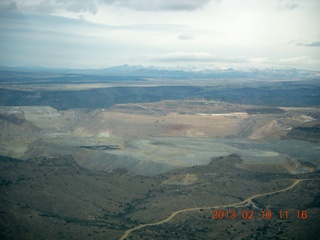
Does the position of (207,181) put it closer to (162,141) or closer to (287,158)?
(287,158)

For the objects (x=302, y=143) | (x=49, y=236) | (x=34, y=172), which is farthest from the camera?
(x=302, y=143)

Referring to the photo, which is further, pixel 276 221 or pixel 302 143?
pixel 302 143

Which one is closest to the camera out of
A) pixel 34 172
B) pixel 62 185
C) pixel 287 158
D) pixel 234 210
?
pixel 234 210

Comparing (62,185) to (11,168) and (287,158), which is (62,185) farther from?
(287,158)

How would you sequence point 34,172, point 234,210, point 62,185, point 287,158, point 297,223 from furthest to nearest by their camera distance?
point 287,158, point 34,172, point 62,185, point 234,210, point 297,223

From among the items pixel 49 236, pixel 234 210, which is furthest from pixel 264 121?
pixel 49 236

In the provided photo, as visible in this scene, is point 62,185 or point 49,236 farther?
point 62,185

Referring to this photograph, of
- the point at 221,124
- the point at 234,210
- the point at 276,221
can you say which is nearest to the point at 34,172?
the point at 234,210

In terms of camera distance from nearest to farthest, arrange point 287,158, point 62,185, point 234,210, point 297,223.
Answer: point 297,223 → point 234,210 → point 62,185 → point 287,158
